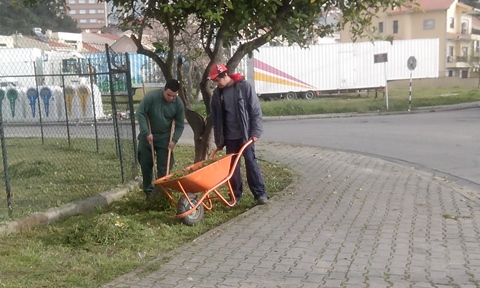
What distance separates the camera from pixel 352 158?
479 inches

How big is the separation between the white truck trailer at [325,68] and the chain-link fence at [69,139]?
14.1 metres

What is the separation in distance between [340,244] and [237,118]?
2.31 m

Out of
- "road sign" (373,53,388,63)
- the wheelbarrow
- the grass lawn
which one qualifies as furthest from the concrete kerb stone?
"road sign" (373,53,388,63)

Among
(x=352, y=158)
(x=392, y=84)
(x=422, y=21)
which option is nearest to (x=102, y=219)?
(x=352, y=158)

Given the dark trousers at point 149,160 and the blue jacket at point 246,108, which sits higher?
the blue jacket at point 246,108

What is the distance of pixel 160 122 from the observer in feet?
24.6

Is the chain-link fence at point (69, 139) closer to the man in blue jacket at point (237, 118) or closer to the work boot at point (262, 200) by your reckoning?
the man in blue jacket at point (237, 118)

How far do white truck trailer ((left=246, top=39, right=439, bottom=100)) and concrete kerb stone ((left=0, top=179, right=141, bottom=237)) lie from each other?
2256 centimetres

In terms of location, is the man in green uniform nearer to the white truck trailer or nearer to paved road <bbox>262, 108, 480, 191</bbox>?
paved road <bbox>262, 108, 480, 191</bbox>

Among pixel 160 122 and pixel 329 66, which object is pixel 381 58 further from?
pixel 160 122

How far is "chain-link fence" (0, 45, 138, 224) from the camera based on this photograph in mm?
8320

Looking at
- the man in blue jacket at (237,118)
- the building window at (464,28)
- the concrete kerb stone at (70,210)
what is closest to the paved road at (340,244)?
the man in blue jacket at (237,118)

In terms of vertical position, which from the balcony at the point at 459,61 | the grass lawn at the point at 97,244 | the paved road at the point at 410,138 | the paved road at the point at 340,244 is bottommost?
the paved road at the point at 410,138

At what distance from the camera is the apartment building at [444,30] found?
5509 centimetres
